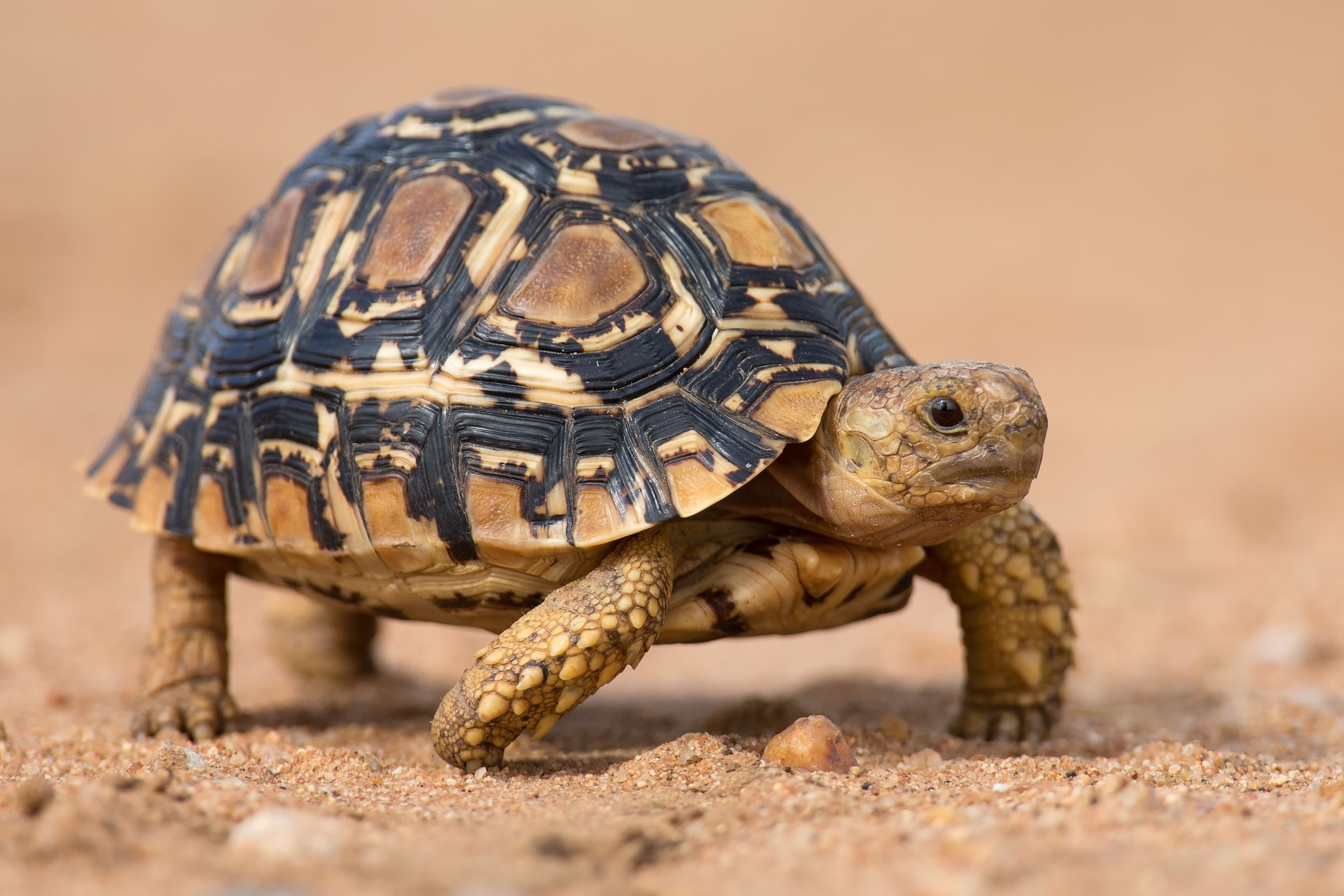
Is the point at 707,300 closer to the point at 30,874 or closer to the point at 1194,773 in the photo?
the point at 1194,773

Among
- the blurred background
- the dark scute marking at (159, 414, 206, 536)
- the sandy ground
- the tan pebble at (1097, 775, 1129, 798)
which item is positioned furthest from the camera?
the blurred background

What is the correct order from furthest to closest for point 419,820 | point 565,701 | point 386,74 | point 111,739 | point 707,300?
point 386,74 < point 111,739 < point 707,300 < point 565,701 < point 419,820

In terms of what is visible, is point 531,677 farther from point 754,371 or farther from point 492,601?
point 754,371

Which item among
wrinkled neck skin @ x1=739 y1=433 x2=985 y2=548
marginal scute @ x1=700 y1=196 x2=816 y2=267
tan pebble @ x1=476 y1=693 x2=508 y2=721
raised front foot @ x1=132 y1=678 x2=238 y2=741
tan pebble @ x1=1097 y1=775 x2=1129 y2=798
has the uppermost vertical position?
marginal scute @ x1=700 y1=196 x2=816 y2=267

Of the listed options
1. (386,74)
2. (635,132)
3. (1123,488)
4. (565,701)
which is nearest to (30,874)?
(565,701)


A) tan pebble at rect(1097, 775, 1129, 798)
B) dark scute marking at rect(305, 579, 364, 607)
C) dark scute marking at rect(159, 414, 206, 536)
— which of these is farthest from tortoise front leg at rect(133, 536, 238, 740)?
tan pebble at rect(1097, 775, 1129, 798)

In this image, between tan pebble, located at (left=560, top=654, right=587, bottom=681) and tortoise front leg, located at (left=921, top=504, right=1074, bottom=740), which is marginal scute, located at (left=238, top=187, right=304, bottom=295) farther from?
tortoise front leg, located at (left=921, top=504, right=1074, bottom=740)
